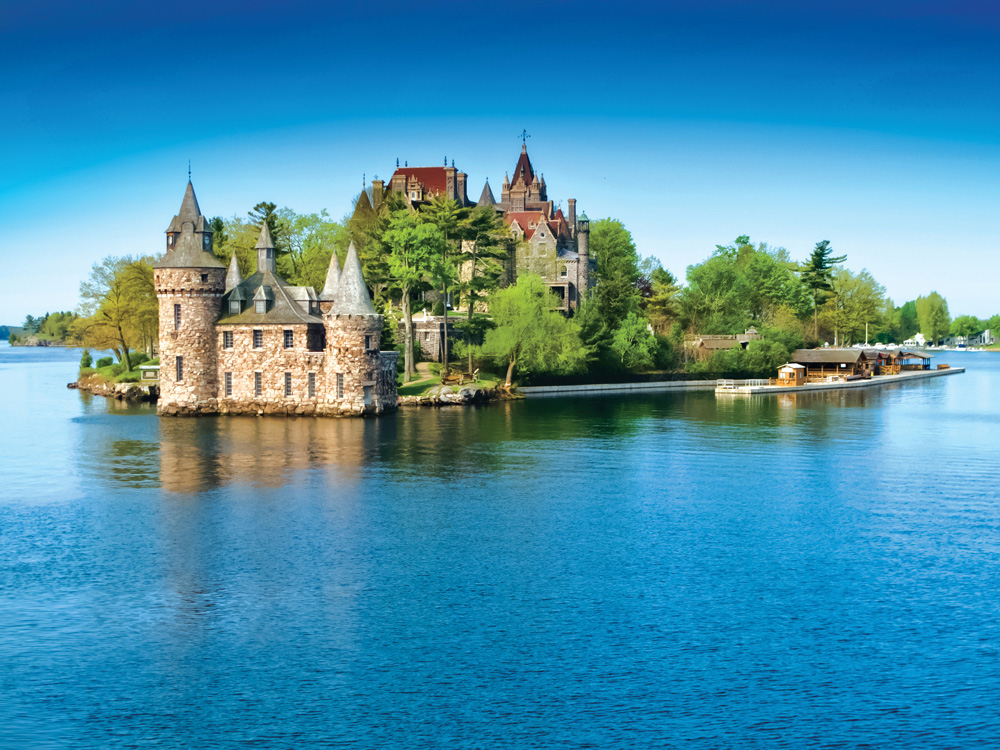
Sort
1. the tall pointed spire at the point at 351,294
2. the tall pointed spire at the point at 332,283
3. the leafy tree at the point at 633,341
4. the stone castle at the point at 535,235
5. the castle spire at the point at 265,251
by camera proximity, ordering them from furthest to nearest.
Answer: the stone castle at the point at 535,235, the leafy tree at the point at 633,341, the castle spire at the point at 265,251, the tall pointed spire at the point at 332,283, the tall pointed spire at the point at 351,294

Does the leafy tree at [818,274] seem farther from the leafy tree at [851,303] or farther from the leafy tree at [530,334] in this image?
the leafy tree at [530,334]

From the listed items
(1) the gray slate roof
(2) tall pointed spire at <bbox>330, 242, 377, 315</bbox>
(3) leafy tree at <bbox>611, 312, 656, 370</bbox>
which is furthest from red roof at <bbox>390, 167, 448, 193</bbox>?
(2) tall pointed spire at <bbox>330, 242, 377, 315</bbox>

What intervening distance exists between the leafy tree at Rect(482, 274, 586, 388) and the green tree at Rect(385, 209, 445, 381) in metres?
11.0

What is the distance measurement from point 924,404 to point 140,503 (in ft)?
271

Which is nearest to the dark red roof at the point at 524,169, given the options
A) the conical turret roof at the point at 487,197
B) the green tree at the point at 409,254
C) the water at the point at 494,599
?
the conical turret roof at the point at 487,197

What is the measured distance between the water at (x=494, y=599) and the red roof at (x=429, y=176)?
73305 millimetres

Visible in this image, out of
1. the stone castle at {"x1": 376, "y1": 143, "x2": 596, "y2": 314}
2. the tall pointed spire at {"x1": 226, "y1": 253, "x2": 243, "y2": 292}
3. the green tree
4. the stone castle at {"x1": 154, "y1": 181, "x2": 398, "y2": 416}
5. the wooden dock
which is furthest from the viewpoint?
the stone castle at {"x1": 376, "y1": 143, "x2": 596, "y2": 314}

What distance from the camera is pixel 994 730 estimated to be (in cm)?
1978

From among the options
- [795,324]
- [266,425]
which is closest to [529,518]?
[266,425]

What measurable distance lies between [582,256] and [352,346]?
Answer: 62.7 m

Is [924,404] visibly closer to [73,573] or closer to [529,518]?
[529,518]

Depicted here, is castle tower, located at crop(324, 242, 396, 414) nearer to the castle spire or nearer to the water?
the castle spire

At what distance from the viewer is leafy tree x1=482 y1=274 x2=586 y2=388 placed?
9550 cm

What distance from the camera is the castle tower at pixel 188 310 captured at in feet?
235
